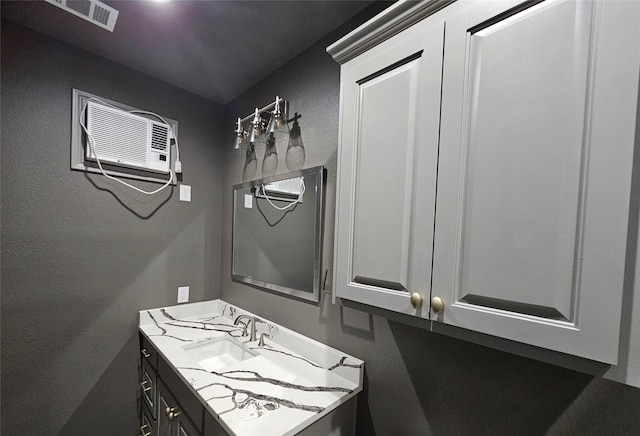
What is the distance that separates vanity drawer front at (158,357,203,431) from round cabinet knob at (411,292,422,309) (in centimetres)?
94

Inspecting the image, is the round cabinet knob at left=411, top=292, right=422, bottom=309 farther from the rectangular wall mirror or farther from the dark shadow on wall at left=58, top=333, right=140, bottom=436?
the dark shadow on wall at left=58, top=333, right=140, bottom=436

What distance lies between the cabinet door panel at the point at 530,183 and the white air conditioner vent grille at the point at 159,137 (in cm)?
182

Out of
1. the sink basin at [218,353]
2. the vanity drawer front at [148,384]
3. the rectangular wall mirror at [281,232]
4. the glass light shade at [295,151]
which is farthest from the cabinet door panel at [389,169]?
→ the vanity drawer front at [148,384]

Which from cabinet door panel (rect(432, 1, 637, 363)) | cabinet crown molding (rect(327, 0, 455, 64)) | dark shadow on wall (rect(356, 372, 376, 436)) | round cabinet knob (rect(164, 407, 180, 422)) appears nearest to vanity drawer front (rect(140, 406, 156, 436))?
round cabinet knob (rect(164, 407, 180, 422))

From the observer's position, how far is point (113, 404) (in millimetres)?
1621

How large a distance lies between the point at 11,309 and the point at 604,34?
2.43m

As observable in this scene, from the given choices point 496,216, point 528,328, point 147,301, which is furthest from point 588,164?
point 147,301

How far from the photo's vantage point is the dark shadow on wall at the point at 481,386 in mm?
711

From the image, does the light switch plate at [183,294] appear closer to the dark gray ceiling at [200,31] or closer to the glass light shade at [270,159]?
the glass light shade at [270,159]

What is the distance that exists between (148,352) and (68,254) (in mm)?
743

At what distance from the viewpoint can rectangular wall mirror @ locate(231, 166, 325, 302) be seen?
136 cm

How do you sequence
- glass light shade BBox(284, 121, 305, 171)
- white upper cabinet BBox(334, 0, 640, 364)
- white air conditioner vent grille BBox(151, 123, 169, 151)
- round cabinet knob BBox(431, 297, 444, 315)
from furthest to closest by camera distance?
1. white air conditioner vent grille BBox(151, 123, 169, 151)
2. glass light shade BBox(284, 121, 305, 171)
3. round cabinet knob BBox(431, 297, 444, 315)
4. white upper cabinet BBox(334, 0, 640, 364)

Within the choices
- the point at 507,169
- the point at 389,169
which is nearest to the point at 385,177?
the point at 389,169

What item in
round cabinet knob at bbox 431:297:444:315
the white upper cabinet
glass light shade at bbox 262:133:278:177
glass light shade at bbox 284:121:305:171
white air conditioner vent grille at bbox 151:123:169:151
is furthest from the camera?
white air conditioner vent grille at bbox 151:123:169:151
